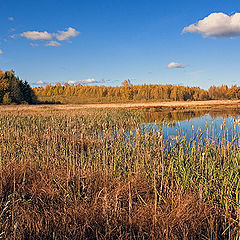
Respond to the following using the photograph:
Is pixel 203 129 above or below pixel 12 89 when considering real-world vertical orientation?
below

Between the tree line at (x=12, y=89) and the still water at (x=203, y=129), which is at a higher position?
the tree line at (x=12, y=89)

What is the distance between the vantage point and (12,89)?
4825 centimetres

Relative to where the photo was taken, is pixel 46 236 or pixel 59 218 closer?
pixel 46 236

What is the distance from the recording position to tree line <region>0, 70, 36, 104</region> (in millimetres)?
46144

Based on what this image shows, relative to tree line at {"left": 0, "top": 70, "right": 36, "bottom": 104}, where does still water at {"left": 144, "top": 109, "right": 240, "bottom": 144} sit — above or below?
below

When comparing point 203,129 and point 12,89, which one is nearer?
point 203,129

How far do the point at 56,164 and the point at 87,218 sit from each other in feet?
7.07

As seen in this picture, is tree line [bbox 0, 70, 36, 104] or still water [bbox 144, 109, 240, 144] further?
tree line [bbox 0, 70, 36, 104]

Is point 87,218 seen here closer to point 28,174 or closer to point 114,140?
point 28,174

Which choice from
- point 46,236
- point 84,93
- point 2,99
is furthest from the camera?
point 84,93

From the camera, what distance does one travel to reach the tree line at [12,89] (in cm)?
4614

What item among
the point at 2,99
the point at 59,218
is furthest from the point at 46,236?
the point at 2,99

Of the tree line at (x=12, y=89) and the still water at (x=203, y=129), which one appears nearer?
the still water at (x=203, y=129)

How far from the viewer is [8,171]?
4.04 m
